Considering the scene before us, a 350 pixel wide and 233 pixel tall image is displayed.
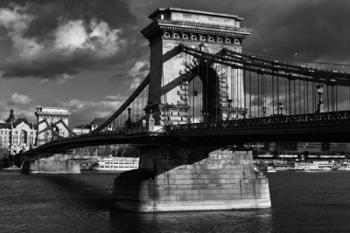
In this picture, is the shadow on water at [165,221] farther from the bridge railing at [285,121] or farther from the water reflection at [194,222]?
the bridge railing at [285,121]

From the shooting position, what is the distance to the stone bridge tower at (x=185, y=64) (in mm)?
62531

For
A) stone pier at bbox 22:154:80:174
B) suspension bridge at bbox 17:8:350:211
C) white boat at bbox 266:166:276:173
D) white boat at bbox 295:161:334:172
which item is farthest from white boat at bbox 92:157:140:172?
suspension bridge at bbox 17:8:350:211

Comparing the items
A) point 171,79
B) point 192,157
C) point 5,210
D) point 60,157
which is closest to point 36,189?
point 5,210

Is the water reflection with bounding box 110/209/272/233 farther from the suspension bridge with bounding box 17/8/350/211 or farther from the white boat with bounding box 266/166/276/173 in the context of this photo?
the white boat with bounding box 266/166/276/173

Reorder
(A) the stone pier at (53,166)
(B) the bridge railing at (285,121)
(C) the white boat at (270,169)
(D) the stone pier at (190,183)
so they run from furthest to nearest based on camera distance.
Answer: (C) the white boat at (270,169) < (A) the stone pier at (53,166) < (D) the stone pier at (190,183) < (B) the bridge railing at (285,121)

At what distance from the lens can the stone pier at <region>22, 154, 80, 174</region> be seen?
145m

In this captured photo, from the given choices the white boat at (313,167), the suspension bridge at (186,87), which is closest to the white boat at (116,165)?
the white boat at (313,167)

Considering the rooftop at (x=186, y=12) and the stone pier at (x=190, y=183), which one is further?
the rooftop at (x=186, y=12)

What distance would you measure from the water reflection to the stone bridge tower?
13.6m

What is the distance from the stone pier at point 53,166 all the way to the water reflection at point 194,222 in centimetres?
9525

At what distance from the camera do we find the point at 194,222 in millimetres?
46719

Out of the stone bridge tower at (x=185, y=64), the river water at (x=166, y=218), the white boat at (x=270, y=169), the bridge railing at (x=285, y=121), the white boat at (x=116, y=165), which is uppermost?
the stone bridge tower at (x=185, y=64)

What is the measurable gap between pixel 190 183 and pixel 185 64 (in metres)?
15.8

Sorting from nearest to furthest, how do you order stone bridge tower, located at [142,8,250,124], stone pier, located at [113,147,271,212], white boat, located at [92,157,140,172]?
stone pier, located at [113,147,271,212]
stone bridge tower, located at [142,8,250,124]
white boat, located at [92,157,140,172]
